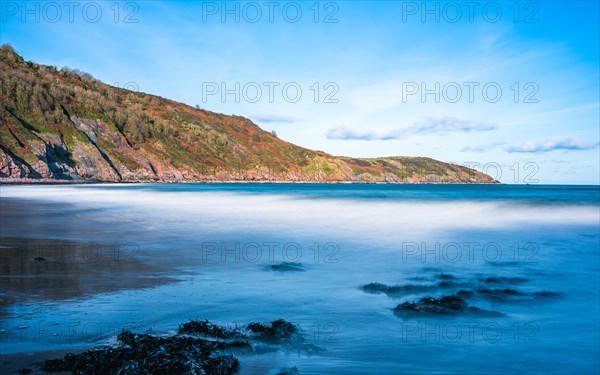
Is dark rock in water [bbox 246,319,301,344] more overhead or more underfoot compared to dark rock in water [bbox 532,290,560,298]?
more overhead

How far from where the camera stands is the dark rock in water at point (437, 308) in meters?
6.09

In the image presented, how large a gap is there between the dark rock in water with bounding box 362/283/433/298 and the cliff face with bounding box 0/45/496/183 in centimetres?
5864

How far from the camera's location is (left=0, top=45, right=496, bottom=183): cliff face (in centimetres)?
6222

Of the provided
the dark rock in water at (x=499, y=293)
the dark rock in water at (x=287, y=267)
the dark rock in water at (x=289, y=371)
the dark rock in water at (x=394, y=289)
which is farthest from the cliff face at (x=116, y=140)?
the dark rock in water at (x=289, y=371)

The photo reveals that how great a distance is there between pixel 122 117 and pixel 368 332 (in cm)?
9686

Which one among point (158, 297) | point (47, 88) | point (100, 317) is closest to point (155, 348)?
point (100, 317)

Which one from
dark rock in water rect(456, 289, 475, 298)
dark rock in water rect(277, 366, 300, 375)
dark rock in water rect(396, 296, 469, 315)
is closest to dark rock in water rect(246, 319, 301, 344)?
dark rock in water rect(277, 366, 300, 375)

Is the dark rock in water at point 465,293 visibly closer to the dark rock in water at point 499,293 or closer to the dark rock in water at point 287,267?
the dark rock in water at point 499,293

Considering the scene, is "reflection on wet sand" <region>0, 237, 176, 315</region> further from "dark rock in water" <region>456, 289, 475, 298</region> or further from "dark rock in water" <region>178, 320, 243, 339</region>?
"dark rock in water" <region>456, 289, 475, 298</region>

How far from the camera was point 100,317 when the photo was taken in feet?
17.5

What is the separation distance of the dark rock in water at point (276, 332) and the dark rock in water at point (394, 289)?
8.34 feet

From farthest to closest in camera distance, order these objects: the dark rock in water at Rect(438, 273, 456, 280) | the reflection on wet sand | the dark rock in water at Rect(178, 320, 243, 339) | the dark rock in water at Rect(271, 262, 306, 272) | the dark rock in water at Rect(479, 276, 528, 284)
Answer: the dark rock in water at Rect(271, 262, 306, 272) → the dark rock in water at Rect(438, 273, 456, 280) → the dark rock in water at Rect(479, 276, 528, 284) → the reflection on wet sand → the dark rock in water at Rect(178, 320, 243, 339)

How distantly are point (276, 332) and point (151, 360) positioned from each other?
1.56m

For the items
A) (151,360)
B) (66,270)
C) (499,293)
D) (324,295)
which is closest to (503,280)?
(499,293)
